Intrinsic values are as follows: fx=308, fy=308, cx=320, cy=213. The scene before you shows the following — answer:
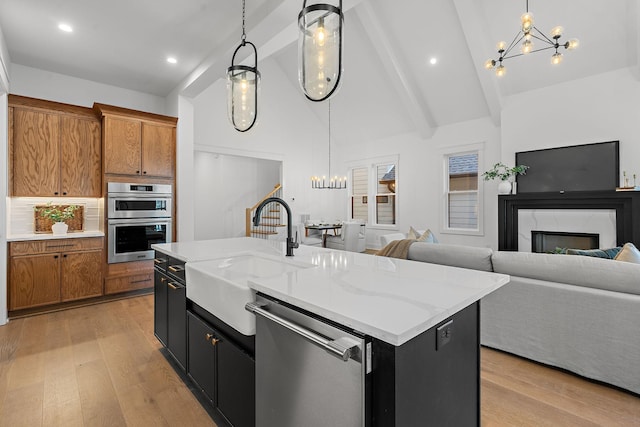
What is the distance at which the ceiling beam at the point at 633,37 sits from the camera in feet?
12.7

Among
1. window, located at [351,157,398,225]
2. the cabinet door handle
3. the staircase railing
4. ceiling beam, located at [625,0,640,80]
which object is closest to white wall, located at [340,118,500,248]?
window, located at [351,157,398,225]

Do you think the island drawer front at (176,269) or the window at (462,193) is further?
the window at (462,193)

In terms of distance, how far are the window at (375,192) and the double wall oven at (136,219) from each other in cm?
517

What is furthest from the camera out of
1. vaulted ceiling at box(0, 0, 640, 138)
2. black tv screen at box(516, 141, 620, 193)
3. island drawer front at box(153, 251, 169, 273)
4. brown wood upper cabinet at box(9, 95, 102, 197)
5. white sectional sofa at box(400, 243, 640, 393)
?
black tv screen at box(516, 141, 620, 193)

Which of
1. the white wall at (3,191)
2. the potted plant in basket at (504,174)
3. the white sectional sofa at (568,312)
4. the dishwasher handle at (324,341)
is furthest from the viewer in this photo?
the potted plant in basket at (504,174)

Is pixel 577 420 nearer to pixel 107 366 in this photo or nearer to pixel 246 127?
pixel 246 127

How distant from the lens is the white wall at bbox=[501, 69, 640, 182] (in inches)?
172

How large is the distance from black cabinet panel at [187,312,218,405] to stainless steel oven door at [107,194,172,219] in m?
2.66

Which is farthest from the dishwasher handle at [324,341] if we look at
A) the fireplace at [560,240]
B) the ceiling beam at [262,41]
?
the fireplace at [560,240]

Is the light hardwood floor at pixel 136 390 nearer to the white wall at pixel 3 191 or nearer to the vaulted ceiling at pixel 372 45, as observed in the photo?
the white wall at pixel 3 191

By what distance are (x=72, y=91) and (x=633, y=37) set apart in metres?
7.61

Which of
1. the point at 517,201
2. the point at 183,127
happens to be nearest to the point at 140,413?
→ the point at 183,127

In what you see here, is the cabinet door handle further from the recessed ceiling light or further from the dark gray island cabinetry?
the recessed ceiling light

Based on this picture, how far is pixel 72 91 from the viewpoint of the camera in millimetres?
4199
